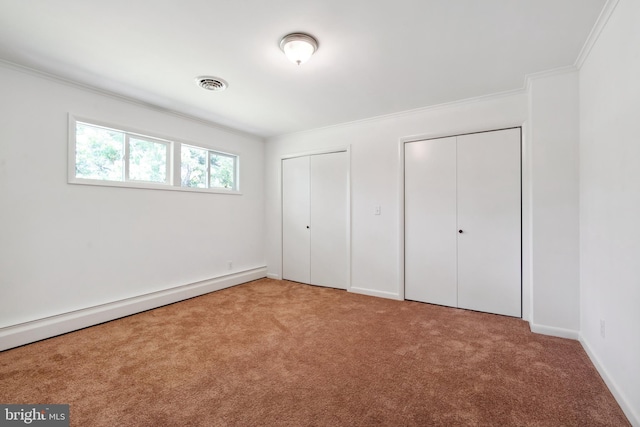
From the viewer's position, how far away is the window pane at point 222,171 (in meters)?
4.25

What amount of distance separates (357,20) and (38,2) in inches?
79.3

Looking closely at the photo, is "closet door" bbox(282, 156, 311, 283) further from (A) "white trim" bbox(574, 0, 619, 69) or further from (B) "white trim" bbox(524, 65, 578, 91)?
(A) "white trim" bbox(574, 0, 619, 69)

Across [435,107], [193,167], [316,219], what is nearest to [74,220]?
[193,167]

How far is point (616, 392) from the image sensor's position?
169 cm

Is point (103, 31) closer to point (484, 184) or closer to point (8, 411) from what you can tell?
point (8, 411)

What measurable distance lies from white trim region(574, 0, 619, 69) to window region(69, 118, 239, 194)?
4256 mm

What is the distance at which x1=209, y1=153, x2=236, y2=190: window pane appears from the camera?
4254 millimetres

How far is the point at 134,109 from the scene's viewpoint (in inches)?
127

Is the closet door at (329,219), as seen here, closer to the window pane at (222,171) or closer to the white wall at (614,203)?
the window pane at (222,171)

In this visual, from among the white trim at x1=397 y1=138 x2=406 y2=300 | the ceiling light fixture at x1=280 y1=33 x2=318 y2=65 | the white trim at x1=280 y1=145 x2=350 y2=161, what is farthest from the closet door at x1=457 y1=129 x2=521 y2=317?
the ceiling light fixture at x1=280 y1=33 x2=318 y2=65

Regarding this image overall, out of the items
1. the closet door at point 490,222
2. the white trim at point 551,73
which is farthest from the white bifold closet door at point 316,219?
the white trim at point 551,73

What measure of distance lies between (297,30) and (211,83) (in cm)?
124

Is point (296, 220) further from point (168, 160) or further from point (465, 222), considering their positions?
point (465, 222)

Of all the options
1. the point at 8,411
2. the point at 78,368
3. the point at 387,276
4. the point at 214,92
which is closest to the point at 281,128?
the point at 214,92
